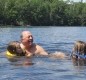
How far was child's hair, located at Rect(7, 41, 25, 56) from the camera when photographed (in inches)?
531

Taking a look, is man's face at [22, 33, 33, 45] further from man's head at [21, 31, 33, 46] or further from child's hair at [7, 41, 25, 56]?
child's hair at [7, 41, 25, 56]

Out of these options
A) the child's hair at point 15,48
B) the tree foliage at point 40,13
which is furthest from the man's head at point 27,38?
the tree foliage at point 40,13

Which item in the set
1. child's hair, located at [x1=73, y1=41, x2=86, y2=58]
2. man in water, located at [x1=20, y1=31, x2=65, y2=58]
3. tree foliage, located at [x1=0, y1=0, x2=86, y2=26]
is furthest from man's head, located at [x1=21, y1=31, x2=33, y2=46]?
tree foliage, located at [x1=0, y1=0, x2=86, y2=26]

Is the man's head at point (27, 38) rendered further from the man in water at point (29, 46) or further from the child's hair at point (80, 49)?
the child's hair at point (80, 49)

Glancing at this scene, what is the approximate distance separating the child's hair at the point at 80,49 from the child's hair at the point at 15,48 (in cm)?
195

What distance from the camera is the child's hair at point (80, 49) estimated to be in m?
12.4

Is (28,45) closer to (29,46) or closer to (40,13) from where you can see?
(29,46)

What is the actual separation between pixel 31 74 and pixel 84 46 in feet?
9.03

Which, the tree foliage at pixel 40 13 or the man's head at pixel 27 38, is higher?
the man's head at pixel 27 38

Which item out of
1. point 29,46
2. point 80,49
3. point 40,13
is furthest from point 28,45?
point 40,13

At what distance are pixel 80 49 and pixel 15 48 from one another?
2.30 m

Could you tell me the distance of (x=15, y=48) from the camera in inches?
537

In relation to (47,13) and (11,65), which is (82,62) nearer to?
(11,65)

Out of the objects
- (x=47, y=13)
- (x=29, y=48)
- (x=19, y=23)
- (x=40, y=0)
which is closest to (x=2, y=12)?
(x=19, y=23)
